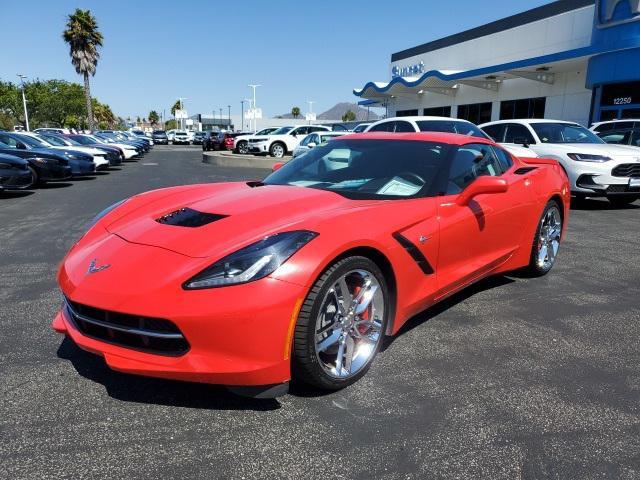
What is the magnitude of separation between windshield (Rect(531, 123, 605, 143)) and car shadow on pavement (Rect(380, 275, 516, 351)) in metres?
6.19

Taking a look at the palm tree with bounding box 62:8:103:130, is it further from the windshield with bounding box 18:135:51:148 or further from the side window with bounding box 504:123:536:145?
the side window with bounding box 504:123:536:145

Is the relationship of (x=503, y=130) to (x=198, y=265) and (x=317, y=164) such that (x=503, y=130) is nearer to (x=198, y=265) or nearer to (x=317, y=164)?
(x=317, y=164)

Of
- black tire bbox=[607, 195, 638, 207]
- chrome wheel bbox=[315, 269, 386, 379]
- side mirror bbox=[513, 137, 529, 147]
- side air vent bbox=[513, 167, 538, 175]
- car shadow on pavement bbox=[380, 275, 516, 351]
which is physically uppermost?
Answer: side mirror bbox=[513, 137, 529, 147]

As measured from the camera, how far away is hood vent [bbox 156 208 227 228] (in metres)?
2.85

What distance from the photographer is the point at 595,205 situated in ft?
32.1

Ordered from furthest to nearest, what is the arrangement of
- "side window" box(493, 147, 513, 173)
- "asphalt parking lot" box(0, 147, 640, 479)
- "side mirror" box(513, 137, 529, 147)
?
A: 1. "side mirror" box(513, 137, 529, 147)
2. "side window" box(493, 147, 513, 173)
3. "asphalt parking lot" box(0, 147, 640, 479)

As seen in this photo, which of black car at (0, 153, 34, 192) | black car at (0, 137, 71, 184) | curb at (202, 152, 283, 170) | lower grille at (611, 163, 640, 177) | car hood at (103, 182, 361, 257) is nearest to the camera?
car hood at (103, 182, 361, 257)

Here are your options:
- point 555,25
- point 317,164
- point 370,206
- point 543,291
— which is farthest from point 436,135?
point 555,25

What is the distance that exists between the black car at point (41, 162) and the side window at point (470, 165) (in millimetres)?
11055

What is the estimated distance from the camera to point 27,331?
3445mm

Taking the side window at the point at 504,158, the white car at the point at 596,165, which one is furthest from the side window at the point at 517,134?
the side window at the point at 504,158

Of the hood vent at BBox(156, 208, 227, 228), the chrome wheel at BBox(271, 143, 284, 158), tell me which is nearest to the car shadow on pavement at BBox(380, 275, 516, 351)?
the hood vent at BBox(156, 208, 227, 228)

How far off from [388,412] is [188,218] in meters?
1.57

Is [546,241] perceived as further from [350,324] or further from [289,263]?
[289,263]
